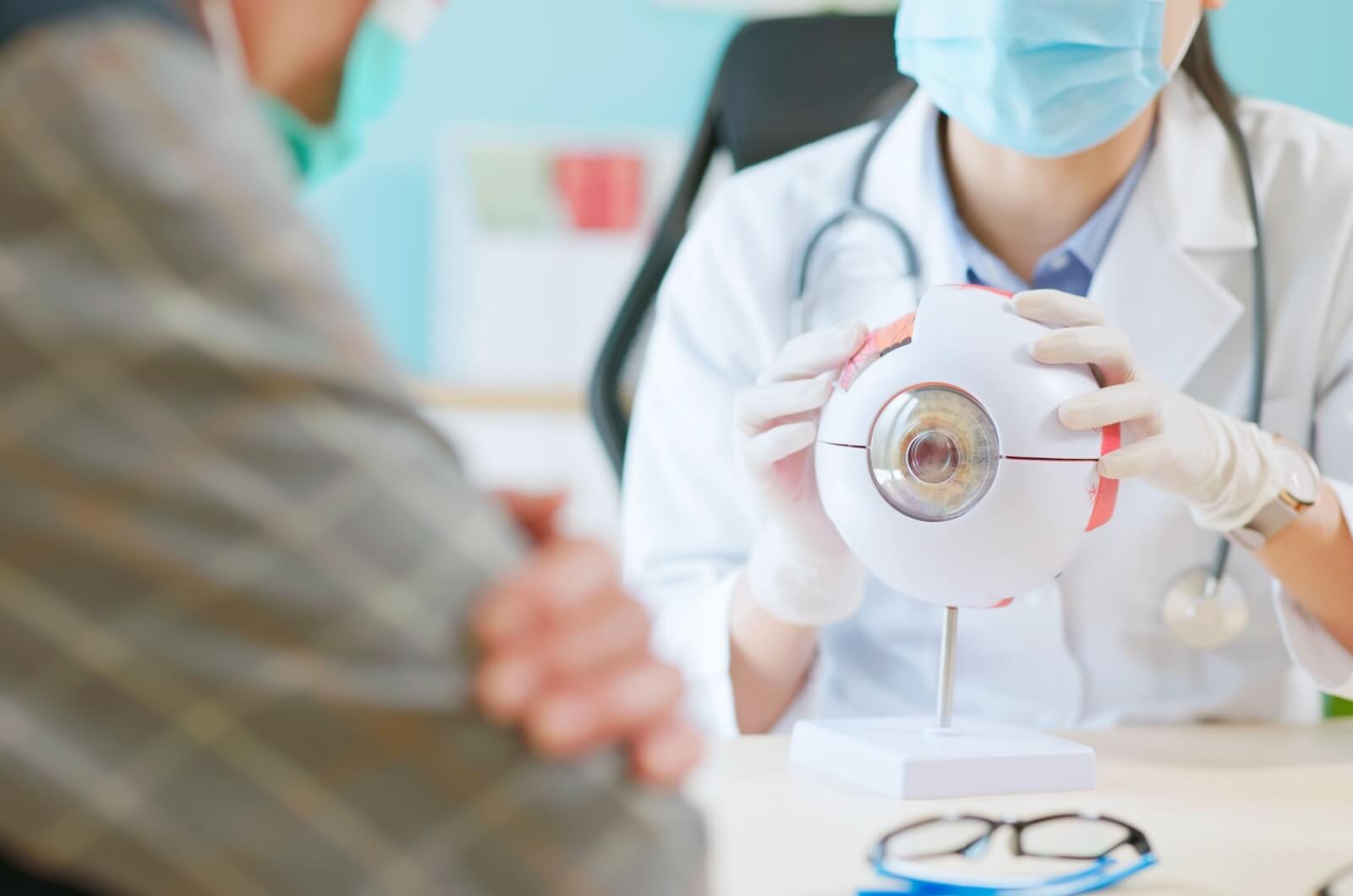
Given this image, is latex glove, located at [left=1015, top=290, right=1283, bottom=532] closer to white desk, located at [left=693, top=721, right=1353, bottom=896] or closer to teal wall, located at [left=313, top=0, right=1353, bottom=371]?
white desk, located at [left=693, top=721, right=1353, bottom=896]

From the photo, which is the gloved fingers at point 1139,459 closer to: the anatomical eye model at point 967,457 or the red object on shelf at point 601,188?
the anatomical eye model at point 967,457

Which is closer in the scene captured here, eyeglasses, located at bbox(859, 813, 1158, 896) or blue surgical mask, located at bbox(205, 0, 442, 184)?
blue surgical mask, located at bbox(205, 0, 442, 184)

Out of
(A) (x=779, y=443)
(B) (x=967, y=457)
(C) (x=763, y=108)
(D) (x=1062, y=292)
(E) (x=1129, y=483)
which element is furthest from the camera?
(C) (x=763, y=108)

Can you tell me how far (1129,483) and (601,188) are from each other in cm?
182

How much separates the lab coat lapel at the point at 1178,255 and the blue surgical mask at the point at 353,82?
73 cm

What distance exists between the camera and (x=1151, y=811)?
2.73 feet

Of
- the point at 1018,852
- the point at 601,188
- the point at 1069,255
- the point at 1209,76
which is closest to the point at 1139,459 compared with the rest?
the point at 1018,852

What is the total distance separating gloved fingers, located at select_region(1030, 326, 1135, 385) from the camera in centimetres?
81

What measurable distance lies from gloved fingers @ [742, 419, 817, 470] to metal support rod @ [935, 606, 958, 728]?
0.14 m

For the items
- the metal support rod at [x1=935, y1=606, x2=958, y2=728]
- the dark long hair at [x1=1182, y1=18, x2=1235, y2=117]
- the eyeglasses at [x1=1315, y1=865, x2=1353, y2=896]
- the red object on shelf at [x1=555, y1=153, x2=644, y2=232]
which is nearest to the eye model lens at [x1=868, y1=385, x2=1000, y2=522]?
the metal support rod at [x1=935, y1=606, x2=958, y2=728]

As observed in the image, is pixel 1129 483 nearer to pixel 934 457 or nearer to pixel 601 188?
pixel 934 457

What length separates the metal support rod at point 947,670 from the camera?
905 mm

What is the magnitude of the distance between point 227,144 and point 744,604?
80cm

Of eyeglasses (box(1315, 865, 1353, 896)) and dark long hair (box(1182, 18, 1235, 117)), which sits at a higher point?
dark long hair (box(1182, 18, 1235, 117))
